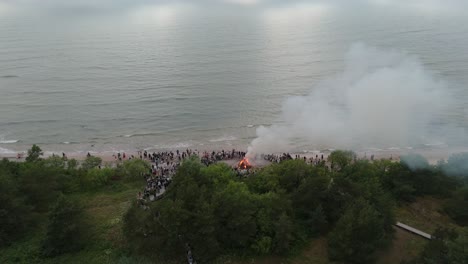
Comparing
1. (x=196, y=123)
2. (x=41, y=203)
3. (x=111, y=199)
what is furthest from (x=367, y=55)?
(x=41, y=203)

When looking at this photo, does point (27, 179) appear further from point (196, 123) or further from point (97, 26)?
point (97, 26)

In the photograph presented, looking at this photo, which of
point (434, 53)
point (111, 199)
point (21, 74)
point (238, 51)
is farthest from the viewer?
point (238, 51)

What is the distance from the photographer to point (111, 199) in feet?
126

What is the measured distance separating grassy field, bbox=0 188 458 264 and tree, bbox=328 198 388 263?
6.09 ft

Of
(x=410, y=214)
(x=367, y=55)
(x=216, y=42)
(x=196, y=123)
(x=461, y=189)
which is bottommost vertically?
(x=410, y=214)

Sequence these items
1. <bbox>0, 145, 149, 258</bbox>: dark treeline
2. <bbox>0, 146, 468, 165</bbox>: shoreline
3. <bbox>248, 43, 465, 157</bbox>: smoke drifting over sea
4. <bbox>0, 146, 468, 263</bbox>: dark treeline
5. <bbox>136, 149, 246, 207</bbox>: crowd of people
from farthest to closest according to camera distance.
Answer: <bbox>0, 146, 468, 165</bbox>: shoreline < <bbox>248, 43, 465, 157</bbox>: smoke drifting over sea < <bbox>136, 149, 246, 207</bbox>: crowd of people < <bbox>0, 145, 149, 258</bbox>: dark treeline < <bbox>0, 146, 468, 263</bbox>: dark treeline

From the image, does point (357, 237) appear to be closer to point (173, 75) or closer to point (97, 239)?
point (97, 239)

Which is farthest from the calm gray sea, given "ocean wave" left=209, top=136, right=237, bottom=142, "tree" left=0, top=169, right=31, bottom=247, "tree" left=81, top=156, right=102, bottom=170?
"tree" left=0, top=169, right=31, bottom=247

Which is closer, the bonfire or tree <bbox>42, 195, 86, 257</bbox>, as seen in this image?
tree <bbox>42, 195, 86, 257</bbox>

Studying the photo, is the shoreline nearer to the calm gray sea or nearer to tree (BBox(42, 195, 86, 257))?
the calm gray sea

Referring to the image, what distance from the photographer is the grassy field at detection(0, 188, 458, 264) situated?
28.8m

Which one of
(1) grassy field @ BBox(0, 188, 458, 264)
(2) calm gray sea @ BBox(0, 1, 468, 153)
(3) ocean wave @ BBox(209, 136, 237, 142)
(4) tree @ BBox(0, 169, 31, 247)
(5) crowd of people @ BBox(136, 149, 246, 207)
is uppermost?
(2) calm gray sea @ BBox(0, 1, 468, 153)

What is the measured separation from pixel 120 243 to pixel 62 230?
4.35m

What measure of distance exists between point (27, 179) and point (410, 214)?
1374 inches
